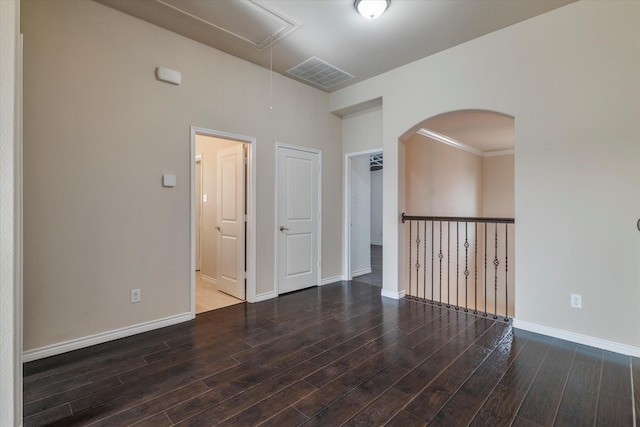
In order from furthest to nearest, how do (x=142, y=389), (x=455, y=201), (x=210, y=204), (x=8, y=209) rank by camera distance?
(x=455, y=201), (x=210, y=204), (x=142, y=389), (x=8, y=209)

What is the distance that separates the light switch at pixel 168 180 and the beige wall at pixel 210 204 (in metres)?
1.40

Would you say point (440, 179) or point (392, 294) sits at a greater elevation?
point (440, 179)

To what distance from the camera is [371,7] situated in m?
2.64

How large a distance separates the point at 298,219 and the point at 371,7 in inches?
106

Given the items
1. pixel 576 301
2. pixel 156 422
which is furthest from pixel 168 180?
pixel 576 301

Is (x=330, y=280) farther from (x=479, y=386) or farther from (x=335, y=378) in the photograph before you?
(x=479, y=386)

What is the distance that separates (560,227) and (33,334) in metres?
4.56

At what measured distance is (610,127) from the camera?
8.36 feet

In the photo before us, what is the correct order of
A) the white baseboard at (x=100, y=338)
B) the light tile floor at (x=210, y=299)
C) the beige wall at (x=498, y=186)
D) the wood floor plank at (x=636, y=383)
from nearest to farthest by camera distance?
the wood floor plank at (x=636, y=383)
the white baseboard at (x=100, y=338)
the light tile floor at (x=210, y=299)
the beige wall at (x=498, y=186)

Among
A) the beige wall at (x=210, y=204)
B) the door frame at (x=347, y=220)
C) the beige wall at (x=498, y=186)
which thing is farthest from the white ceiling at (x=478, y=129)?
the beige wall at (x=210, y=204)

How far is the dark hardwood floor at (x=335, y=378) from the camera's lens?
1.75m

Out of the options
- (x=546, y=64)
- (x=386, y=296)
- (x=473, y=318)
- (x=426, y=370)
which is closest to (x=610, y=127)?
(x=546, y=64)

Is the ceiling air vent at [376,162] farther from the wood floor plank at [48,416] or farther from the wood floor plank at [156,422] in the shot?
the wood floor plank at [48,416]

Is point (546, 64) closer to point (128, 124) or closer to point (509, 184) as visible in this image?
point (128, 124)
